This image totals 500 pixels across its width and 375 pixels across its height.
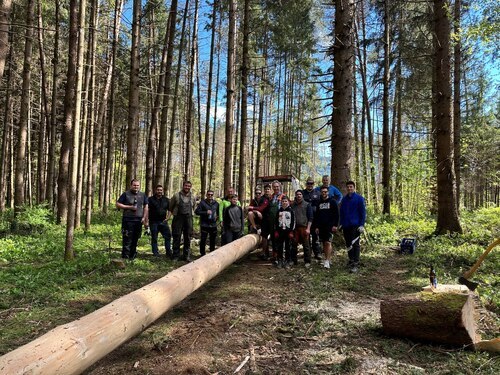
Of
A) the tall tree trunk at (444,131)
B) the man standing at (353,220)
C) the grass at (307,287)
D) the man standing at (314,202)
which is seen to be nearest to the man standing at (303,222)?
the man standing at (314,202)

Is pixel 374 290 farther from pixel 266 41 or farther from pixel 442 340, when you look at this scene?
pixel 266 41

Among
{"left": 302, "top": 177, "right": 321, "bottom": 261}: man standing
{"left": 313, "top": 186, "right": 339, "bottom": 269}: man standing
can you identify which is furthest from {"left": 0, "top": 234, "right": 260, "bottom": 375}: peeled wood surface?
{"left": 302, "top": 177, "right": 321, "bottom": 261}: man standing

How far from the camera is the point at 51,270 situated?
24.2 feet

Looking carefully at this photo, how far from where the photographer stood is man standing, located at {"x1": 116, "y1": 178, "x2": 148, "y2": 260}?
28.5 feet

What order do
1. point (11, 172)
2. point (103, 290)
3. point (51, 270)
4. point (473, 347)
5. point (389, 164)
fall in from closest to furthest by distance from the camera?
point (473, 347) → point (103, 290) → point (51, 270) → point (389, 164) → point (11, 172)

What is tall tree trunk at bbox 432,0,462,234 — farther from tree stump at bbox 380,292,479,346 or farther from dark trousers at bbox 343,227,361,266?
tree stump at bbox 380,292,479,346

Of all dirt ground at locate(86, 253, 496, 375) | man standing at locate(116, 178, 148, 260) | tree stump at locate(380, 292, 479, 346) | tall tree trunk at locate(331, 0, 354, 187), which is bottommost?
dirt ground at locate(86, 253, 496, 375)

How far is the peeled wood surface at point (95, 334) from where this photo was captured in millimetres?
2598

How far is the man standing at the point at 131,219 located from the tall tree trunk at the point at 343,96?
201 inches

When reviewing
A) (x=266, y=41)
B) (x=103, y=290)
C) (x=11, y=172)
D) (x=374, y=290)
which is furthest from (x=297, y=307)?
(x=11, y=172)

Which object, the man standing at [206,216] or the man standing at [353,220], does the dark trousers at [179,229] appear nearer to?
the man standing at [206,216]

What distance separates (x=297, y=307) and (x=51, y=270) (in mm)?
5114

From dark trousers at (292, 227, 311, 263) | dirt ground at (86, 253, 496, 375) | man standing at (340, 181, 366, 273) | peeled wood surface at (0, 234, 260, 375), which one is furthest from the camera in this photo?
dark trousers at (292, 227, 311, 263)

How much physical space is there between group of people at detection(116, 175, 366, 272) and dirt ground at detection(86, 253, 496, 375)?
5.65 feet
